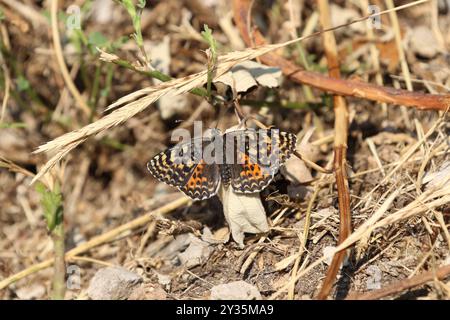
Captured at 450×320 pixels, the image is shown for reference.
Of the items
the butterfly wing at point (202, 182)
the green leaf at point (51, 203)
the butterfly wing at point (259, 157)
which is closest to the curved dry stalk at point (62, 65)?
the green leaf at point (51, 203)

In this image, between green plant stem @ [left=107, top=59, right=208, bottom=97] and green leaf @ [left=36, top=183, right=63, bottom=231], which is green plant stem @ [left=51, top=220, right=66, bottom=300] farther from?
green plant stem @ [left=107, top=59, right=208, bottom=97]

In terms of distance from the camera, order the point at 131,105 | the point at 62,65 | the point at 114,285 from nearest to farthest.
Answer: the point at 131,105
the point at 114,285
the point at 62,65

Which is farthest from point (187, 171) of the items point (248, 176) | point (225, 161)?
point (248, 176)

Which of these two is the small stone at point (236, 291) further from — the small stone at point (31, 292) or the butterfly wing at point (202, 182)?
the small stone at point (31, 292)

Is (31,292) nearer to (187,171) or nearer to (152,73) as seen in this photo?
(187,171)

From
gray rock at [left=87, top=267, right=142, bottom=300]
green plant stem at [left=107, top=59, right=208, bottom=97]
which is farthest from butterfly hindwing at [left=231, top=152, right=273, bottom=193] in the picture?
gray rock at [left=87, top=267, right=142, bottom=300]

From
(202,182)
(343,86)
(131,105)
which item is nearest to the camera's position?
(131,105)
